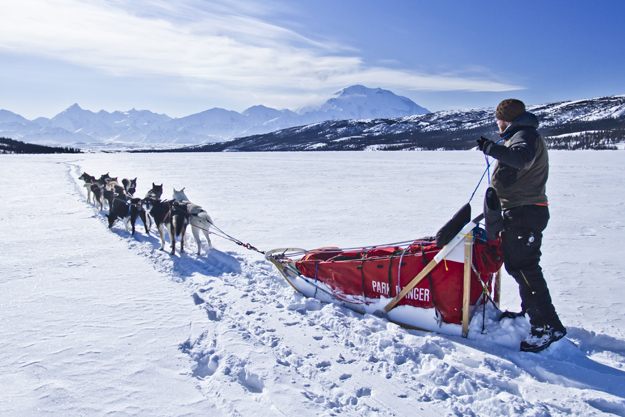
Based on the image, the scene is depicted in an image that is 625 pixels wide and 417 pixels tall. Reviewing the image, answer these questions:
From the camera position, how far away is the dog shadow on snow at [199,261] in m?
4.55

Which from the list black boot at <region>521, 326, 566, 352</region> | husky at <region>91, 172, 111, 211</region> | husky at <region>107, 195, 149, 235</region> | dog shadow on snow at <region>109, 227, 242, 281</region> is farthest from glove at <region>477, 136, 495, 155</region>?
husky at <region>91, 172, 111, 211</region>

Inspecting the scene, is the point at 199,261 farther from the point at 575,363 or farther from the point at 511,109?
the point at 575,363

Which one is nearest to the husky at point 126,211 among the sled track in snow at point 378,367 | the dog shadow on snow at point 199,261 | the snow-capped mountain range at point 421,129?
the dog shadow on snow at point 199,261

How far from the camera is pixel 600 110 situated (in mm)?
120812

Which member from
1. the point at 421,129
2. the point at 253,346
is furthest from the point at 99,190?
the point at 421,129

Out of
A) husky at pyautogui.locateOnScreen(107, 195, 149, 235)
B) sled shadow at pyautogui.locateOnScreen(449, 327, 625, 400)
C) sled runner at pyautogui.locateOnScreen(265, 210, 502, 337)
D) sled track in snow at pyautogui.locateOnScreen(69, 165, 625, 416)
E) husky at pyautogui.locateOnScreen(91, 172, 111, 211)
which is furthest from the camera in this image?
husky at pyautogui.locateOnScreen(91, 172, 111, 211)

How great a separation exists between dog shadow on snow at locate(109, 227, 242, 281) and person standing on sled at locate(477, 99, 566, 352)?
312cm

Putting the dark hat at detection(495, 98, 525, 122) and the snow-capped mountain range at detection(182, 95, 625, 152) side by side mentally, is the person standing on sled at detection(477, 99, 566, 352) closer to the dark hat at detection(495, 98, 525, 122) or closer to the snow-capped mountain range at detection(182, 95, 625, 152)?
the dark hat at detection(495, 98, 525, 122)

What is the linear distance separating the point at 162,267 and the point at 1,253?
2.56 metres

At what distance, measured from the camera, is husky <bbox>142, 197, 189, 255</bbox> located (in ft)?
17.5

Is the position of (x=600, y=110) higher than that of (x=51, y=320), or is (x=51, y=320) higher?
(x=600, y=110)

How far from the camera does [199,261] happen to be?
500cm

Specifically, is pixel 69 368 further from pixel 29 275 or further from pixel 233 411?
pixel 29 275

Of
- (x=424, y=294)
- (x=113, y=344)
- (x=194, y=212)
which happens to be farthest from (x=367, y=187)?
(x=113, y=344)
